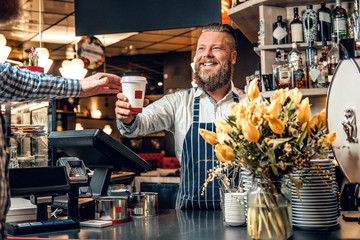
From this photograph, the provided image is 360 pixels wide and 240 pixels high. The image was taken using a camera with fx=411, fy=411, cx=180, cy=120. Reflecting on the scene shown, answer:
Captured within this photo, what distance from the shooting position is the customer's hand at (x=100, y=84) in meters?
1.82

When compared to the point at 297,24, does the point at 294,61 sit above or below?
below

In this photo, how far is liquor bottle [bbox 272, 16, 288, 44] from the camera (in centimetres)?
278

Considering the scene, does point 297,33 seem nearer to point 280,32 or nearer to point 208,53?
point 280,32

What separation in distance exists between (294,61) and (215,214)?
1315 millimetres

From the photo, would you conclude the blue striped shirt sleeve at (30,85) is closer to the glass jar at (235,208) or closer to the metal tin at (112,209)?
the metal tin at (112,209)

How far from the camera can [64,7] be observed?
672 centimetres

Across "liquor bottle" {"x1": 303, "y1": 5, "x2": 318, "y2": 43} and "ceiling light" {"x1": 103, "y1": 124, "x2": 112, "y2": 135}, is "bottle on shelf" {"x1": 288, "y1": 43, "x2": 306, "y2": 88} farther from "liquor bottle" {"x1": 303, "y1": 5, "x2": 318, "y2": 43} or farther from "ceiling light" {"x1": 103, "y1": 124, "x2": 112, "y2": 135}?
"ceiling light" {"x1": 103, "y1": 124, "x2": 112, "y2": 135}

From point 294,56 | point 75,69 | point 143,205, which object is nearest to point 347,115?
point 143,205

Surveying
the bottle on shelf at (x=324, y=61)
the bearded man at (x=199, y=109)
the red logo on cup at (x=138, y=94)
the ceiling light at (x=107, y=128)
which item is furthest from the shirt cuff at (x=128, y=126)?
the ceiling light at (x=107, y=128)

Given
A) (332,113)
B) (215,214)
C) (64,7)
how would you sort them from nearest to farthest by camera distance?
1. (332,113)
2. (215,214)
3. (64,7)

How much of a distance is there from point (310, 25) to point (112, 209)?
6.09 feet

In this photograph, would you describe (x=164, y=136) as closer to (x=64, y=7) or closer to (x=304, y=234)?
(x=64, y=7)

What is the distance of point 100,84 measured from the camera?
1.82 metres

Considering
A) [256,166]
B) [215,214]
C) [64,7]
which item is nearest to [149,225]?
[215,214]
